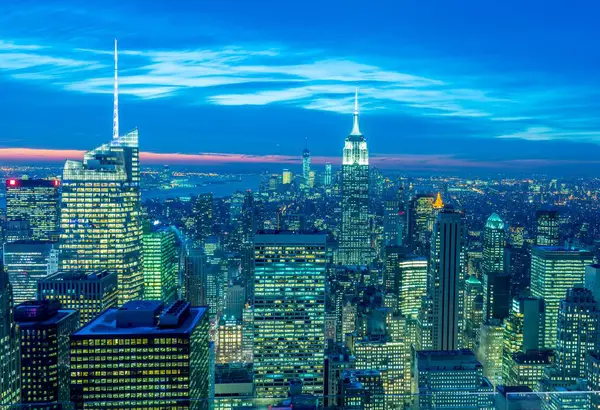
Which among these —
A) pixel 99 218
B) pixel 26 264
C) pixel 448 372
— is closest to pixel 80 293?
pixel 26 264

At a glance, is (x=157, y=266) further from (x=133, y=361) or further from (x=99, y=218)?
(x=133, y=361)

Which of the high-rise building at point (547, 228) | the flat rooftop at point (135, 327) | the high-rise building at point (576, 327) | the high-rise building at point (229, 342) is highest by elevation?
the high-rise building at point (547, 228)

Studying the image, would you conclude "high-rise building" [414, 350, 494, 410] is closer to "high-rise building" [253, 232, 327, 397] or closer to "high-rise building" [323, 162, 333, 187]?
"high-rise building" [253, 232, 327, 397]

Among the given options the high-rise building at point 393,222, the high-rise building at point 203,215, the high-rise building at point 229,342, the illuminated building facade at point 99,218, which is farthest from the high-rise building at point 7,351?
the high-rise building at point 393,222

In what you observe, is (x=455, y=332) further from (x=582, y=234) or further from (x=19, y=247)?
(x=19, y=247)

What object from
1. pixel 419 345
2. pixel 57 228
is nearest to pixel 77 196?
pixel 57 228

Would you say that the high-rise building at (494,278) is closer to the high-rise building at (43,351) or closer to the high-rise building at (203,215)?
the high-rise building at (203,215)
